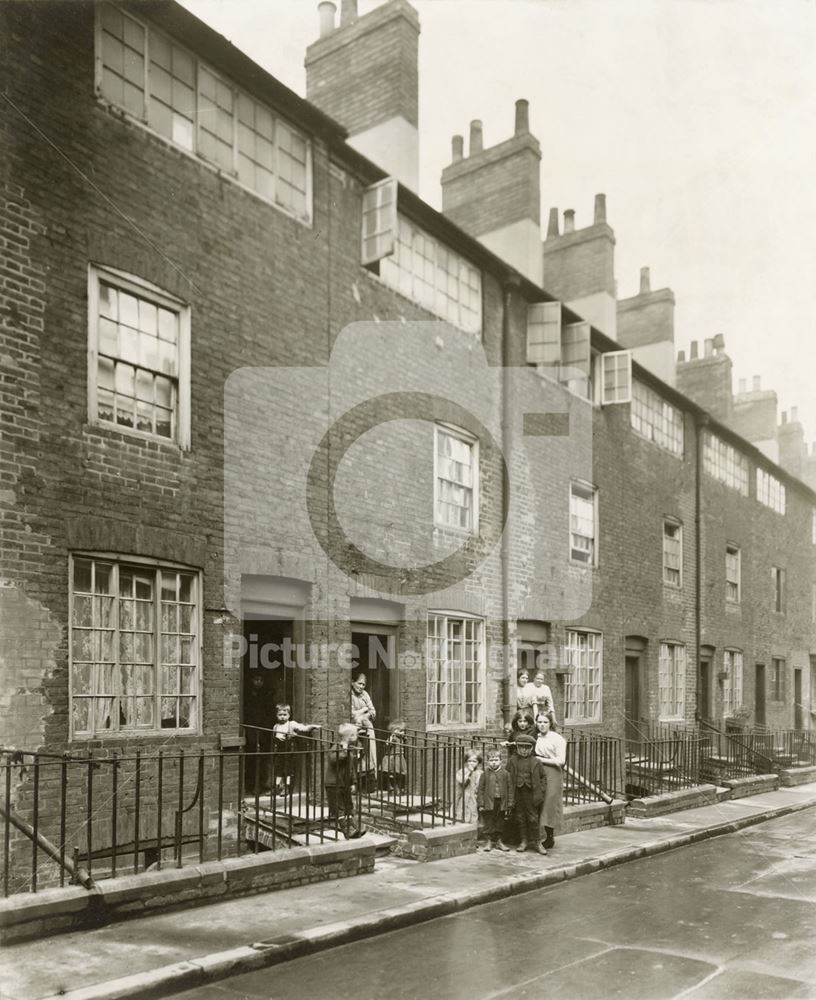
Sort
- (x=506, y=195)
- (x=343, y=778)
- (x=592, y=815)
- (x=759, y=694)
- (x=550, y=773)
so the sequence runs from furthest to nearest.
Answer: (x=759, y=694), (x=506, y=195), (x=592, y=815), (x=550, y=773), (x=343, y=778)

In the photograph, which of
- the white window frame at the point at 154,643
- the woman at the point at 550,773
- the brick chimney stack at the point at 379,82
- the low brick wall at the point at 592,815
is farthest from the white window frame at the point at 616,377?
the white window frame at the point at 154,643

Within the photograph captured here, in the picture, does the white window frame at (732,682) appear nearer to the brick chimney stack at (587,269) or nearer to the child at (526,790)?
the brick chimney stack at (587,269)

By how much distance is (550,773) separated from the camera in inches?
476

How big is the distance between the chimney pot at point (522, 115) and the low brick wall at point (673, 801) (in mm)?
12129

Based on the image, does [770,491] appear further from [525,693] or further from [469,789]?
[469,789]

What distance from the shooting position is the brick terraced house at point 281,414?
29.1 ft

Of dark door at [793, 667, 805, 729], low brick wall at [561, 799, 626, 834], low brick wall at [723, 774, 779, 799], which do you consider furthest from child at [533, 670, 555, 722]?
dark door at [793, 667, 805, 729]

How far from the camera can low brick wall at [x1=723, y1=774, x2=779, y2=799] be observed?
1848cm

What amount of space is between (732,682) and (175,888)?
19.9 m

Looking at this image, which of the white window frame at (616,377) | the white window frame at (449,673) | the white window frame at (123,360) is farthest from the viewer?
the white window frame at (616,377)

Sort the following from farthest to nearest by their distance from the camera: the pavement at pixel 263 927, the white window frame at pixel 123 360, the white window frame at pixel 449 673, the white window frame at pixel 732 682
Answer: the white window frame at pixel 732 682 < the white window frame at pixel 449 673 < the white window frame at pixel 123 360 < the pavement at pixel 263 927

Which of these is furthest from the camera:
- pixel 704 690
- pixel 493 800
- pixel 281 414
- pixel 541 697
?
pixel 704 690

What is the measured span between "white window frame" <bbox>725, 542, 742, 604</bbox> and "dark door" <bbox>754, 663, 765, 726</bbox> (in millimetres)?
2610

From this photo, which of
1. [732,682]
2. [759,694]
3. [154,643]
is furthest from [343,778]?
[759,694]
